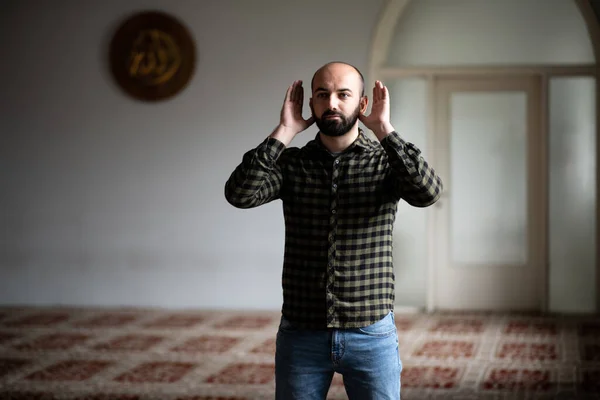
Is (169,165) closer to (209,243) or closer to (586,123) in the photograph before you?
(209,243)

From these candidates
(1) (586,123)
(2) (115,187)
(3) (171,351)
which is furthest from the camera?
(2) (115,187)

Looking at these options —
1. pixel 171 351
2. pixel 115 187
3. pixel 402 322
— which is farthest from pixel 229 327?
pixel 115 187

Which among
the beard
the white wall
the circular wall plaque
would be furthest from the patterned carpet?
the beard

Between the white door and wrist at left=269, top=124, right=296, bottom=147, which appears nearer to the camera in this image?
wrist at left=269, top=124, right=296, bottom=147

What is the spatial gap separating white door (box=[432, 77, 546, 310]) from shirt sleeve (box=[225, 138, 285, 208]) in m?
5.33

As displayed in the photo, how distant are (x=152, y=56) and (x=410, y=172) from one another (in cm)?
576

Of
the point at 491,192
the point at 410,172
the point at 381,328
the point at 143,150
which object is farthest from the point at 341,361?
the point at 143,150

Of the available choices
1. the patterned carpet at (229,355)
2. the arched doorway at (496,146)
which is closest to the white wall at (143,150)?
the patterned carpet at (229,355)

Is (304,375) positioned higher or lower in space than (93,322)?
higher

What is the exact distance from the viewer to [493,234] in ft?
23.9

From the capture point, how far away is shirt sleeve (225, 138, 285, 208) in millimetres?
2004

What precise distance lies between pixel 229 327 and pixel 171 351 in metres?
0.94

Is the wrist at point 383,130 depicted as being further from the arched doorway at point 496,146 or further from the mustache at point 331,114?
the arched doorway at point 496,146

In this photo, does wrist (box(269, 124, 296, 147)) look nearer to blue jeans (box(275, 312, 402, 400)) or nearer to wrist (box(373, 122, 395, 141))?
wrist (box(373, 122, 395, 141))
